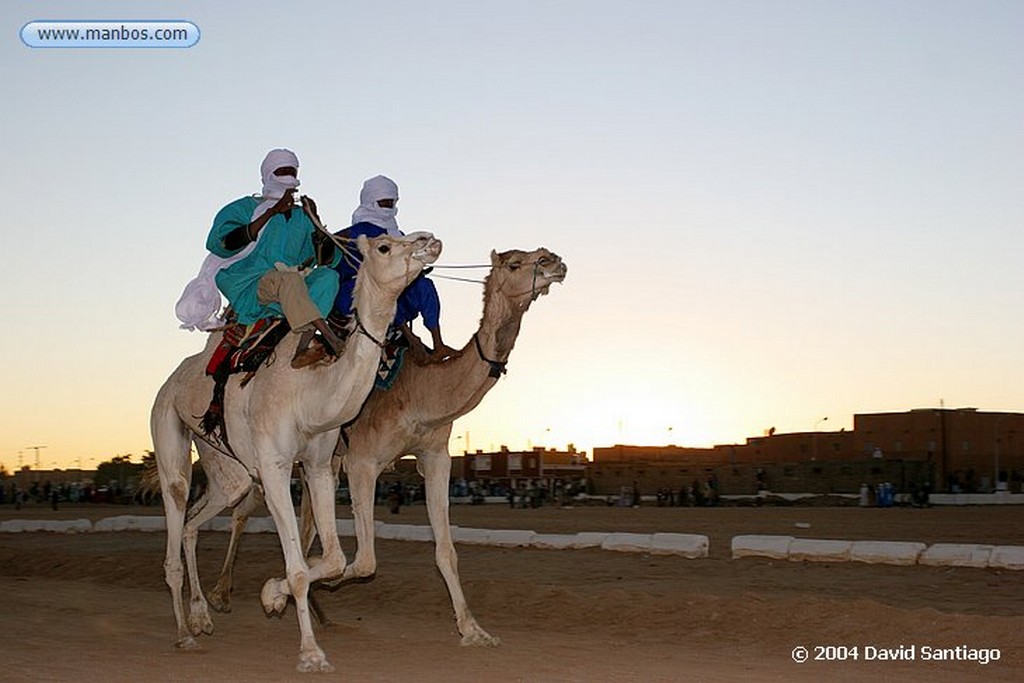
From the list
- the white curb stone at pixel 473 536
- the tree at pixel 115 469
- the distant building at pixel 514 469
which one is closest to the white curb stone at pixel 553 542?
the white curb stone at pixel 473 536

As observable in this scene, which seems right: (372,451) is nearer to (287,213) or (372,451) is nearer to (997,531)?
(287,213)

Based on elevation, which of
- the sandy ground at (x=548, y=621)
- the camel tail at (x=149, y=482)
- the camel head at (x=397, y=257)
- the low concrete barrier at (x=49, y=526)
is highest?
the camel head at (x=397, y=257)

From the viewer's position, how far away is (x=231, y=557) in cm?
1471

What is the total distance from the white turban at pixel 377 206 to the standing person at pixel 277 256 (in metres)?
1.02

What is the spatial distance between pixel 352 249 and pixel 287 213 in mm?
677

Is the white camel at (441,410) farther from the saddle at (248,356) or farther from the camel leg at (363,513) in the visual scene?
the saddle at (248,356)

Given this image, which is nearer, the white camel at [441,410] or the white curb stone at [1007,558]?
the white camel at [441,410]

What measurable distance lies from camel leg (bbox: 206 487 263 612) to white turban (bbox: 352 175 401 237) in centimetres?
317

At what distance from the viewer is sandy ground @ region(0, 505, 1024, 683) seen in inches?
432

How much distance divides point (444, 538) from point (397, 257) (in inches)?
133

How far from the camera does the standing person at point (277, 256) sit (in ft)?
36.6

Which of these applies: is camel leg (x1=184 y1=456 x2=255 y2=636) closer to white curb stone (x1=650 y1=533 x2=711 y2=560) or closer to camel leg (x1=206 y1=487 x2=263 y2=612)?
camel leg (x1=206 y1=487 x2=263 y2=612)

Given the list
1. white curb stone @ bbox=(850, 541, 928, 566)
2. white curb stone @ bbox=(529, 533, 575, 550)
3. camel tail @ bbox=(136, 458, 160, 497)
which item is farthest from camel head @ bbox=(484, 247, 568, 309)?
white curb stone @ bbox=(529, 533, 575, 550)

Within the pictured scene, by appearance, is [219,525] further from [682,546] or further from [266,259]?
[266,259]
